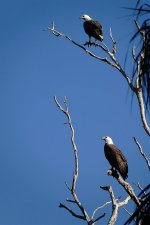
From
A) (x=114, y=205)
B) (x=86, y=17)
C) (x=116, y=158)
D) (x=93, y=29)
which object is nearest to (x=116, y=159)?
(x=116, y=158)

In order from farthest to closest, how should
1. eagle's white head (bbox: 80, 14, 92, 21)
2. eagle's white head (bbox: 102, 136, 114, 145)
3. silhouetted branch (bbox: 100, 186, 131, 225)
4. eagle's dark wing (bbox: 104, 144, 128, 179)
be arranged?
eagle's white head (bbox: 80, 14, 92, 21) → eagle's white head (bbox: 102, 136, 114, 145) → eagle's dark wing (bbox: 104, 144, 128, 179) → silhouetted branch (bbox: 100, 186, 131, 225)

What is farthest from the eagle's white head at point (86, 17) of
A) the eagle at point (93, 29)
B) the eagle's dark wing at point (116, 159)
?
the eagle's dark wing at point (116, 159)

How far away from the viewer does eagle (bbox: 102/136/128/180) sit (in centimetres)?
758

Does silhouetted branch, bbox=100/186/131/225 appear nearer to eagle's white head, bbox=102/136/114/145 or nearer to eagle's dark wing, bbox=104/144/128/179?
eagle's dark wing, bbox=104/144/128/179

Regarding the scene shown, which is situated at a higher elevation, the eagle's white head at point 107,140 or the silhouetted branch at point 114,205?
the eagle's white head at point 107,140

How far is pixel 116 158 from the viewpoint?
8.02m

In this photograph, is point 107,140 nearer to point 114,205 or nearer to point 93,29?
point 93,29

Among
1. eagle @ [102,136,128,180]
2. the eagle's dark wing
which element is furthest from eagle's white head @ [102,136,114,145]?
the eagle's dark wing

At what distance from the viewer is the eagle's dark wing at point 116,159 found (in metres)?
7.57

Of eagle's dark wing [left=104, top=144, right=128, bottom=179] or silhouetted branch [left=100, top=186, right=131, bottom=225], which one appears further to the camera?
eagle's dark wing [left=104, top=144, right=128, bottom=179]

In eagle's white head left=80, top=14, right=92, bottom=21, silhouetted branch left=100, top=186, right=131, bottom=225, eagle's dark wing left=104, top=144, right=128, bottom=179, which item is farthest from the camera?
eagle's white head left=80, top=14, right=92, bottom=21

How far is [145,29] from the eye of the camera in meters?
1.33

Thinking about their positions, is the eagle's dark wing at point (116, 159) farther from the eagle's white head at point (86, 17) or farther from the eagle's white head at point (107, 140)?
the eagle's white head at point (86, 17)

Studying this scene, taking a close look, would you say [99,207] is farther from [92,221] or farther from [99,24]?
[99,24]
